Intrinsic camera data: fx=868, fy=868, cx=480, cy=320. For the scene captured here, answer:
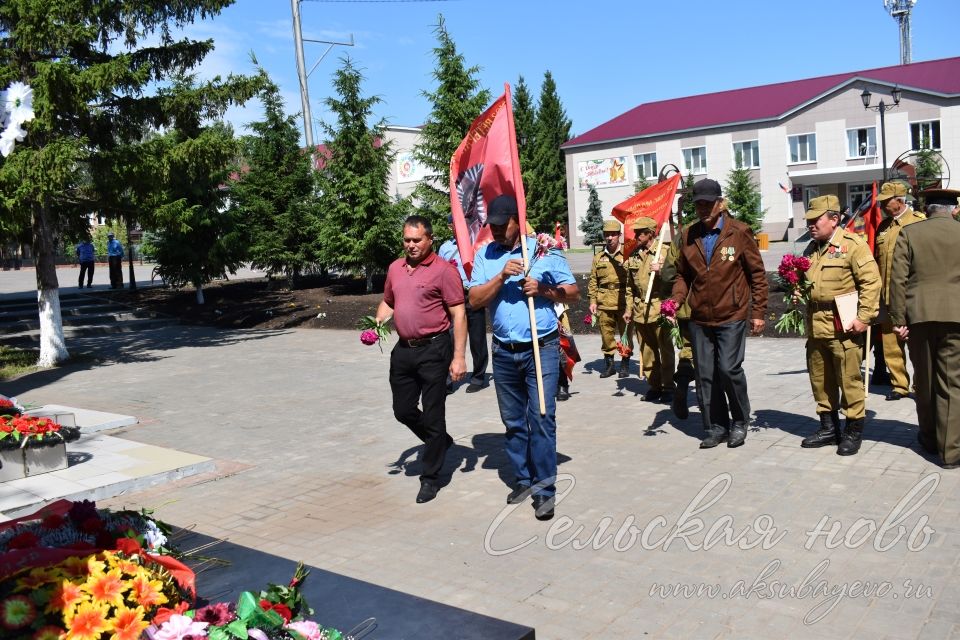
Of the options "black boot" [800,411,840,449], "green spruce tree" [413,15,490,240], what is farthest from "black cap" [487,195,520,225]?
"green spruce tree" [413,15,490,240]

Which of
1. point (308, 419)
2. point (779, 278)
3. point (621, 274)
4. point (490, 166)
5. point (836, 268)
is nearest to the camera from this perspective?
point (490, 166)

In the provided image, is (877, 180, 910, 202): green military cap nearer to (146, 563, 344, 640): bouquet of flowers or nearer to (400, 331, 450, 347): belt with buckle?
(400, 331, 450, 347): belt with buckle

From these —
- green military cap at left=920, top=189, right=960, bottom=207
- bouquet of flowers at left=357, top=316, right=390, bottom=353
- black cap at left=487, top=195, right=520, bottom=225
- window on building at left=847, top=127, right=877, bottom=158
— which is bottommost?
bouquet of flowers at left=357, top=316, right=390, bottom=353

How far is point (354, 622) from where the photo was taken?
291cm

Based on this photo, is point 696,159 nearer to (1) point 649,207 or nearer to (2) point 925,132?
(2) point 925,132

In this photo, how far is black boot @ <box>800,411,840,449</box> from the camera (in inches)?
281

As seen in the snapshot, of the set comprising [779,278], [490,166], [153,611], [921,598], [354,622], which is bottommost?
[921,598]

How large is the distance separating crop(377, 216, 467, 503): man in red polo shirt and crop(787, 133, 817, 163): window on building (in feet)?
158

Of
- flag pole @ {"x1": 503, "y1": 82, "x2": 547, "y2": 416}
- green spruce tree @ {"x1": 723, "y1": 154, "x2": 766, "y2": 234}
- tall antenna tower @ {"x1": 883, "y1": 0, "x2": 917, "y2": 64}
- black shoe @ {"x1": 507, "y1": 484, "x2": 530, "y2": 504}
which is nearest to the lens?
flag pole @ {"x1": 503, "y1": 82, "x2": 547, "y2": 416}

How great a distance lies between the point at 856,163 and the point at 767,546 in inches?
1929

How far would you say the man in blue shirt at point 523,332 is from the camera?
5922 mm

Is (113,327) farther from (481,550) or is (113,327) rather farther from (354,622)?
(354,622)

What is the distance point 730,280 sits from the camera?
7.14m

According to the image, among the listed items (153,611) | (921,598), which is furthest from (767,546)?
(153,611)
